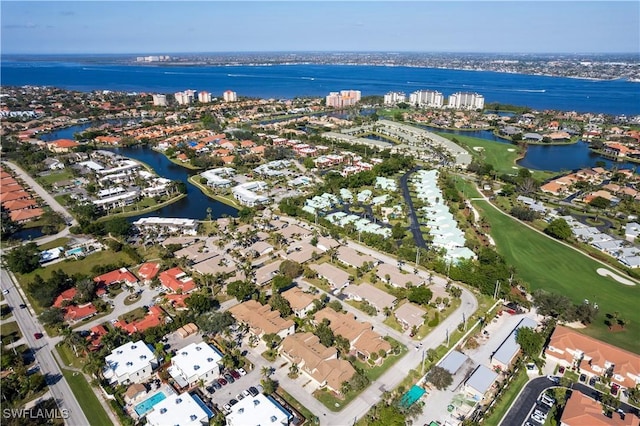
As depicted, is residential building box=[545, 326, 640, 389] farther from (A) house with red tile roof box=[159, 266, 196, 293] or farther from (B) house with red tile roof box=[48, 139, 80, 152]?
(B) house with red tile roof box=[48, 139, 80, 152]

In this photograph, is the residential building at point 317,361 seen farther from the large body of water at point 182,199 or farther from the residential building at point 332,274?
the large body of water at point 182,199

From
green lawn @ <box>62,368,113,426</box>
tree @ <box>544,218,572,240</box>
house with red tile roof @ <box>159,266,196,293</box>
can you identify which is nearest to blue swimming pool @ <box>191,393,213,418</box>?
green lawn @ <box>62,368,113,426</box>

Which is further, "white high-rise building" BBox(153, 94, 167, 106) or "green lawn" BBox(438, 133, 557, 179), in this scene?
"white high-rise building" BBox(153, 94, 167, 106)

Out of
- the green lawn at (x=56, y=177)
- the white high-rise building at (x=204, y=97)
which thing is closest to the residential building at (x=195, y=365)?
the green lawn at (x=56, y=177)

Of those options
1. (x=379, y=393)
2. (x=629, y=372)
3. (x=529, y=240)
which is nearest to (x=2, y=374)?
(x=379, y=393)

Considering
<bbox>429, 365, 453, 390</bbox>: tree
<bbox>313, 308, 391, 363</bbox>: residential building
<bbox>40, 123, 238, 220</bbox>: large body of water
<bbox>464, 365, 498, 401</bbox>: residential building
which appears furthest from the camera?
<bbox>40, 123, 238, 220</bbox>: large body of water

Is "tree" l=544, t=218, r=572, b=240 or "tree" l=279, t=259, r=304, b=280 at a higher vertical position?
"tree" l=544, t=218, r=572, b=240

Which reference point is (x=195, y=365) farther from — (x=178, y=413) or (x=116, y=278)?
(x=116, y=278)
